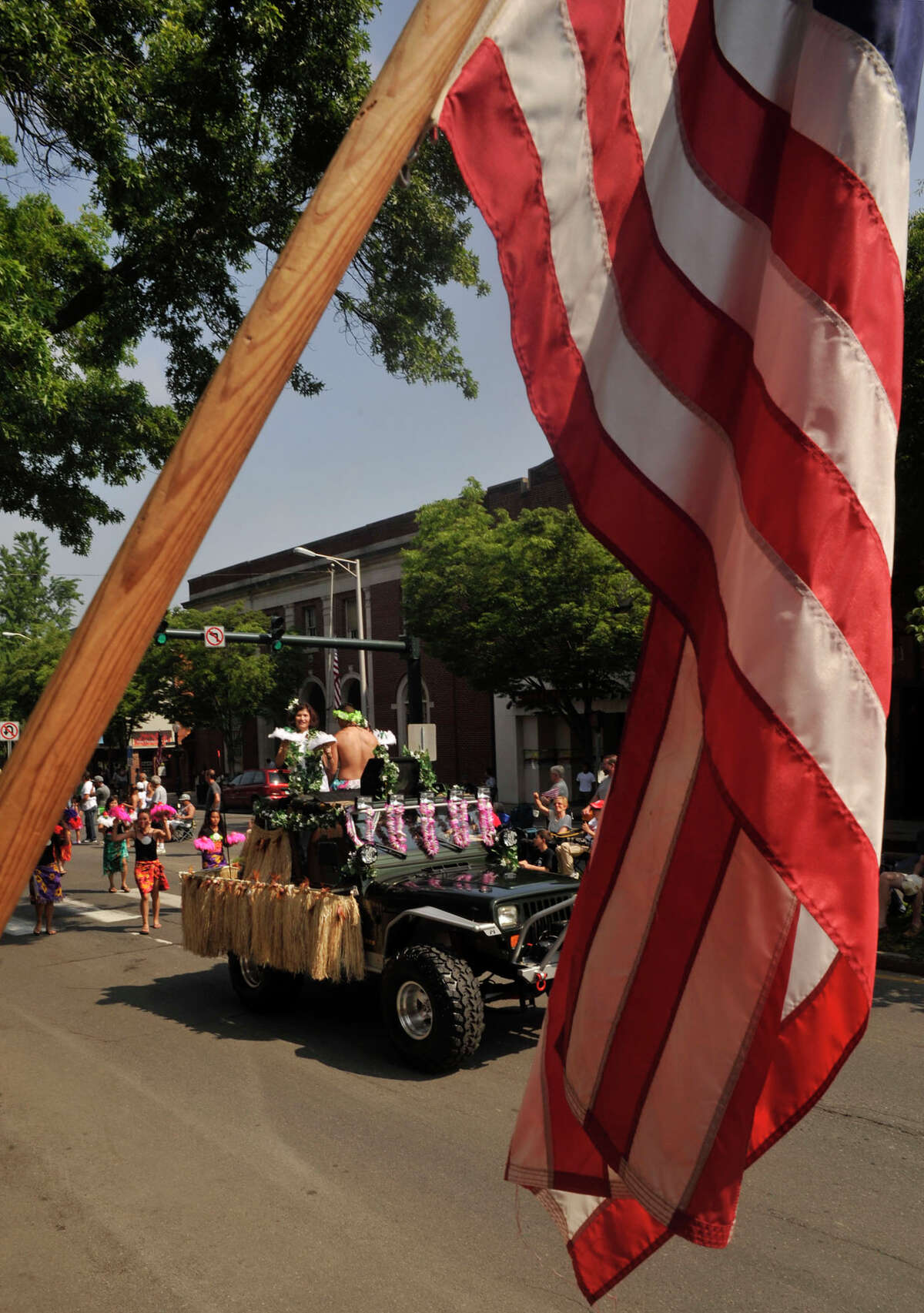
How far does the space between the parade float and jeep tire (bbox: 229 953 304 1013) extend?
0.5 inches

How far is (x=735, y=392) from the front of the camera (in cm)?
176

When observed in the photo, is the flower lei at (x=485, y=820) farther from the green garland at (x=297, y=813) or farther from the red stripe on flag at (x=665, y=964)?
the red stripe on flag at (x=665, y=964)

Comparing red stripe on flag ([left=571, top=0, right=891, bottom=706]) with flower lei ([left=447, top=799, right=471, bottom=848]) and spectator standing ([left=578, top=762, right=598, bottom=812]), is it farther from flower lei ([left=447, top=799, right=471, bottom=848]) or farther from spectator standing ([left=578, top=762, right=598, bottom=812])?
spectator standing ([left=578, top=762, right=598, bottom=812])

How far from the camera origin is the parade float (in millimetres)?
7344

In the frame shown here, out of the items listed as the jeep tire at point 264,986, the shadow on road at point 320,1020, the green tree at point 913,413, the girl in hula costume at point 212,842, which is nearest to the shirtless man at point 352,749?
the jeep tire at point 264,986

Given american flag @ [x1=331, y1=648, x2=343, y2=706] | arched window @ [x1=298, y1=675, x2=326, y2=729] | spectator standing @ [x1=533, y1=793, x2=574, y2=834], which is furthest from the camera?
arched window @ [x1=298, y1=675, x2=326, y2=729]

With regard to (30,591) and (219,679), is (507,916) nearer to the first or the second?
(219,679)

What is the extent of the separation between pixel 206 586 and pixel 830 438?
5064 cm

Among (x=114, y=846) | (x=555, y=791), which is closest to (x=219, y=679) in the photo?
(x=114, y=846)

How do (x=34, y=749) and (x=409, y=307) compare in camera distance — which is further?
(x=409, y=307)

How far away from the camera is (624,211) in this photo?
1.86 meters

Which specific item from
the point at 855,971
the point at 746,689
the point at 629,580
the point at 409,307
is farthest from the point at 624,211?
the point at 629,580

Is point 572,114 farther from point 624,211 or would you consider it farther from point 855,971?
point 855,971

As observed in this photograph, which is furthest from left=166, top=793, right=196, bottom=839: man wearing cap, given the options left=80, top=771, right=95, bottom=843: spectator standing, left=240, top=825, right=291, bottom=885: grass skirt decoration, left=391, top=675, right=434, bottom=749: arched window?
left=240, top=825, right=291, bottom=885: grass skirt decoration
